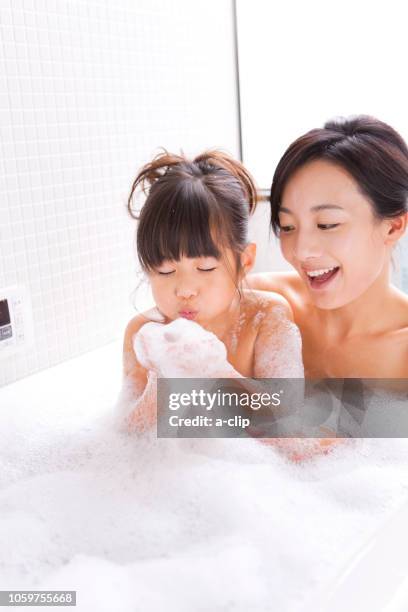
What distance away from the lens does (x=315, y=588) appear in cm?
93

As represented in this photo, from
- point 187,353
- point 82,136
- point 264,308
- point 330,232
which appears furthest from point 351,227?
point 82,136

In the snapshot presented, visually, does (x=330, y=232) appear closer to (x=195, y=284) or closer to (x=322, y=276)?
(x=322, y=276)

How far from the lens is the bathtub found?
97cm

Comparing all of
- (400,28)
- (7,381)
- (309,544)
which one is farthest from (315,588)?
(400,28)

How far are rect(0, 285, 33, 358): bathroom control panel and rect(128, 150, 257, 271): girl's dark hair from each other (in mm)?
403

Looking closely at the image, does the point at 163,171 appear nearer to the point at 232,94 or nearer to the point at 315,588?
the point at 315,588

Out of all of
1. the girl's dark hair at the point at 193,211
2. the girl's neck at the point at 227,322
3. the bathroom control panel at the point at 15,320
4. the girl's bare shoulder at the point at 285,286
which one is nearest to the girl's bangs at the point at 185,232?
the girl's dark hair at the point at 193,211

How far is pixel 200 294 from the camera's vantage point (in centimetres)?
135

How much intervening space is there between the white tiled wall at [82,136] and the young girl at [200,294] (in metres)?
0.32

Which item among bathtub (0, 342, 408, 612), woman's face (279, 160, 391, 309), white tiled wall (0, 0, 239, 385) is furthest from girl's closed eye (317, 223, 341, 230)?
white tiled wall (0, 0, 239, 385)

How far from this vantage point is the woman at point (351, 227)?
1.35 meters

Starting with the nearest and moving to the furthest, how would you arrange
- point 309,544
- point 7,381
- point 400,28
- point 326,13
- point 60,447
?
point 309,544
point 60,447
point 7,381
point 400,28
point 326,13

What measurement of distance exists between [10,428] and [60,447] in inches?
5.9

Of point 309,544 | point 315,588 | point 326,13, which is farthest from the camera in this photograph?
point 326,13
